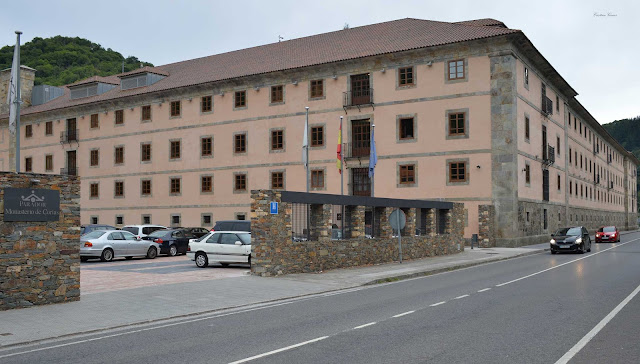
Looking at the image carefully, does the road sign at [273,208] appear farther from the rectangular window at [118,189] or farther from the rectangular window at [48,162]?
the rectangular window at [48,162]

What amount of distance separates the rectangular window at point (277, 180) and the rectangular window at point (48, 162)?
84.1 feet

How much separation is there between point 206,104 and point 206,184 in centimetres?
667

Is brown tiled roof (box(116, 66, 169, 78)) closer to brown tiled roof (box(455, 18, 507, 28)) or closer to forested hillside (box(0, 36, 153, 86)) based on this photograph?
forested hillside (box(0, 36, 153, 86))

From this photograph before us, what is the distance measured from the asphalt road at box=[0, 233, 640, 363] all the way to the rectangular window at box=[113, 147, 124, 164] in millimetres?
44616

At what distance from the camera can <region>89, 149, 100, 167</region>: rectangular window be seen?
57.2 meters

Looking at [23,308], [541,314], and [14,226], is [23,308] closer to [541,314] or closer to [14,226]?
[14,226]

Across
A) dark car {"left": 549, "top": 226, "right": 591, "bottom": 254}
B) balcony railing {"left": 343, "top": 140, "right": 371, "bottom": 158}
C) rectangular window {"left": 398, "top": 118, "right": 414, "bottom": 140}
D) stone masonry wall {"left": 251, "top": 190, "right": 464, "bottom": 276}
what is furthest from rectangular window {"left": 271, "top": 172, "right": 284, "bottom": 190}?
dark car {"left": 549, "top": 226, "right": 591, "bottom": 254}

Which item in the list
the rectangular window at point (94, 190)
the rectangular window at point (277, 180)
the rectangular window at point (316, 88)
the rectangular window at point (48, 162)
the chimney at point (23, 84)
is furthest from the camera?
the chimney at point (23, 84)

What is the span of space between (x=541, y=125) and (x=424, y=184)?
12326 mm

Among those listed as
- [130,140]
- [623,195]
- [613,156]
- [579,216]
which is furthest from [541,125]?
[623,195]

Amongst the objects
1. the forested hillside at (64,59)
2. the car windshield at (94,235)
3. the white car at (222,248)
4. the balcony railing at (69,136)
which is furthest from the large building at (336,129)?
the car windshield at (94,235)

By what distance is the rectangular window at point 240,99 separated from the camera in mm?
49266

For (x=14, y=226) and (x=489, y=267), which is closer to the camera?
(x=14, y=226)

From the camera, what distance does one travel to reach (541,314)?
37.2 ft
